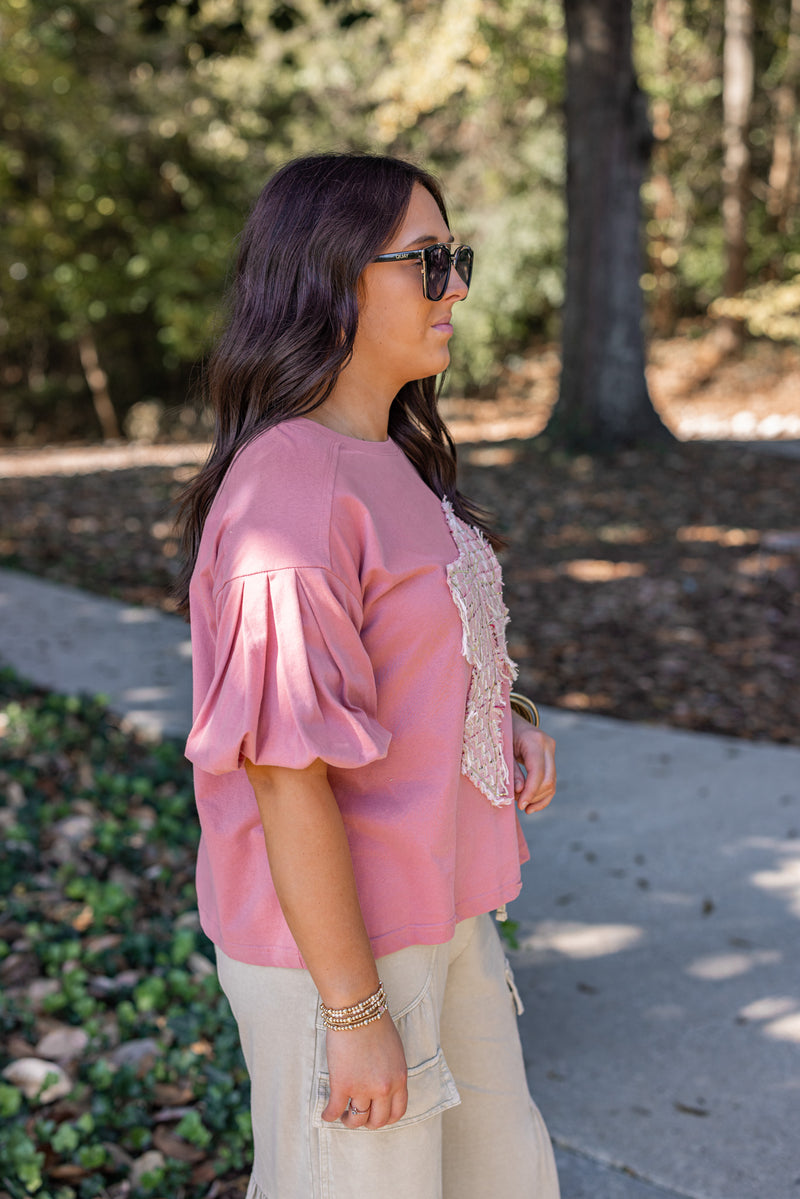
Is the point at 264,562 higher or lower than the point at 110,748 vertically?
higher

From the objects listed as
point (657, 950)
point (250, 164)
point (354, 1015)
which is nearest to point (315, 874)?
point (354, 1015)

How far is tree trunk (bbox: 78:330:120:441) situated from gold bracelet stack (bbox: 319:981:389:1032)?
16501 millimetres

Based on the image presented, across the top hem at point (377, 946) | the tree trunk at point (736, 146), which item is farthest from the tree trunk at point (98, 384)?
the top hem at point (377, 946)

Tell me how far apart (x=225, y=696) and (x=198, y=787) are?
0.74ft

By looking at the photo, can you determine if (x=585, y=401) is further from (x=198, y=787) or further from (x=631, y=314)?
(x=198, y=787)

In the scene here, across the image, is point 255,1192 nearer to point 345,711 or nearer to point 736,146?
point 345,711

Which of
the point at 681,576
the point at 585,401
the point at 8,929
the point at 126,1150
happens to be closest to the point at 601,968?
the point at 126,1150

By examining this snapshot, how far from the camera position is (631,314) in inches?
388

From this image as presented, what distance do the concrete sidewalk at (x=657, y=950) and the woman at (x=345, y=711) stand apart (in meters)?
0.88

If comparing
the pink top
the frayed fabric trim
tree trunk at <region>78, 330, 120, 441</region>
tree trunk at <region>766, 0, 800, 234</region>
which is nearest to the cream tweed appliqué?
the pink top

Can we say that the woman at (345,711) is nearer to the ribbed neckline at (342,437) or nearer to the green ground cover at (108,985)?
the ribbed neckline at (342,437)

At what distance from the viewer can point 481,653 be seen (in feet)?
5.05

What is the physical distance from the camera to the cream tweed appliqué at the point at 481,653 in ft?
4.91

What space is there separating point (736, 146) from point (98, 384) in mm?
10310
